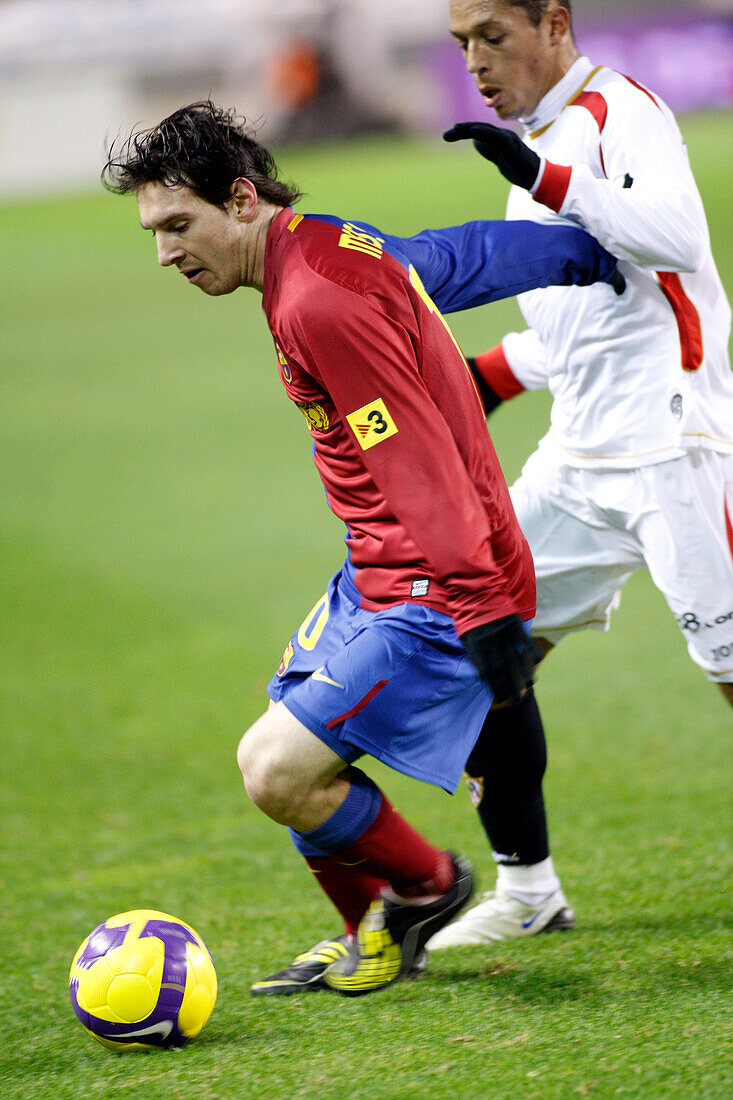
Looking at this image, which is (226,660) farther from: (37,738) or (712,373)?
(712,373)

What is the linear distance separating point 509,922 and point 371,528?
118 cm

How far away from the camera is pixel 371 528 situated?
101 inches

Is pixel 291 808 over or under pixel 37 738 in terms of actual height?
over

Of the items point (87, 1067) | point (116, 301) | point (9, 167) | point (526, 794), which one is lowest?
point (87, 1067)

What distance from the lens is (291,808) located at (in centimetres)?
253

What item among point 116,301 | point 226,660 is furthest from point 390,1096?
point 116,301

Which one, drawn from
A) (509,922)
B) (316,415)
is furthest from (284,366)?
(509,922)

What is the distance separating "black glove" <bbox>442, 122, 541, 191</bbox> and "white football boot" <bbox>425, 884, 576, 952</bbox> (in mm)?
1731

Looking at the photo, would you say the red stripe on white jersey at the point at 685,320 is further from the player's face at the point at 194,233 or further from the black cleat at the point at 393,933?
the black cleat at the point at 393,933

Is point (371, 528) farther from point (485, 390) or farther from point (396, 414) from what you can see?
point (485, 390)

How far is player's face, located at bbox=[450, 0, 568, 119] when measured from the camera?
9.61 feet

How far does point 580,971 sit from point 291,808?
0.79 m

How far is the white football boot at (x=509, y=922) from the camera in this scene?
122 inches

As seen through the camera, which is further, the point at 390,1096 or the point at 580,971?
the point at 580,971
